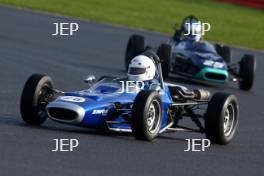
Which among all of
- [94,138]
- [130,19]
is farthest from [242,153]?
[130,19]

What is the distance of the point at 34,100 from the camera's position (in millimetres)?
12102

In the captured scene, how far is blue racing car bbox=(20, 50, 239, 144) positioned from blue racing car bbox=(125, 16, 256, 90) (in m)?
6.67

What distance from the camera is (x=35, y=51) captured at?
22.1 metres

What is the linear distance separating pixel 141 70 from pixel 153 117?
0.95 m

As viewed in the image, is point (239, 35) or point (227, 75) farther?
point (239, 35)

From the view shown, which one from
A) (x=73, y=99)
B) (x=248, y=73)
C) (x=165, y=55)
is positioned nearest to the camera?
(x=73, y=99)

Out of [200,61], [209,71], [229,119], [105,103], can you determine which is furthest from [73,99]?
[200,61]

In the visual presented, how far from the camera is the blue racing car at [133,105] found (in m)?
11.6

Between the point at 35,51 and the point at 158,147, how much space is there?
11.0 m

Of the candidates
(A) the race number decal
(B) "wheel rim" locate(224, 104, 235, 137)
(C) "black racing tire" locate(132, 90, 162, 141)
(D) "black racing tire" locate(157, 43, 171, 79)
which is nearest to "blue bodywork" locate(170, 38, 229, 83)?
(D) "black racing tire" locate(157, 43, 171, 79)

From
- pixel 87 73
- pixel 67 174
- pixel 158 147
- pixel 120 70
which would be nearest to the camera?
pixel 67 174

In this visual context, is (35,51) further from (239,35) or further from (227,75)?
(239,35)

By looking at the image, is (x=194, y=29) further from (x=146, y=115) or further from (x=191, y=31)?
(x=146, y=115)

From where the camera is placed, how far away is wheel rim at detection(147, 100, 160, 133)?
1182 cm
